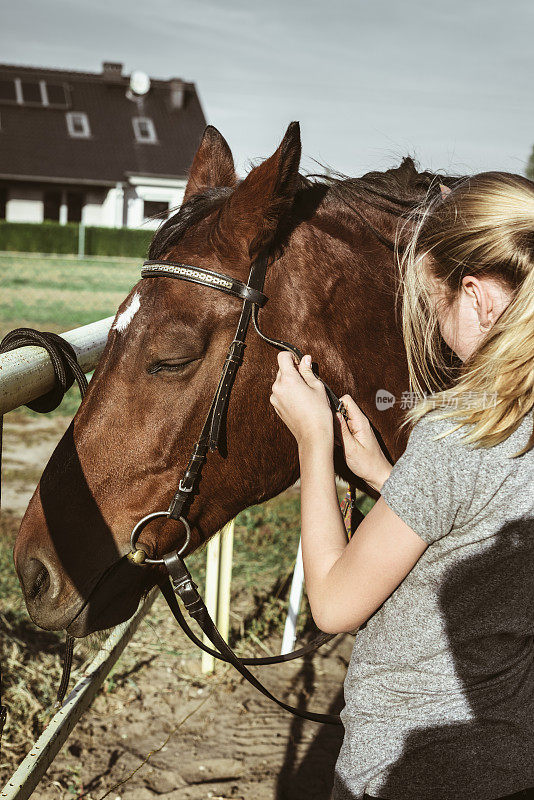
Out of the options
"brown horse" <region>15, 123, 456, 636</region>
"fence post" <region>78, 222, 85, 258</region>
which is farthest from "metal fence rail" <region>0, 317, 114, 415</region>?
"fence post" <region>78, 222, 85, 258</region>

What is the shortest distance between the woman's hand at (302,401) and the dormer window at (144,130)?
38.3 m

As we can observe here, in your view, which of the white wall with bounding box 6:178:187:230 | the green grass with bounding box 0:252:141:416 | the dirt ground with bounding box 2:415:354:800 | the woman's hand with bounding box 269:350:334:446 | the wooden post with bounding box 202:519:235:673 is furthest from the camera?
the white wall with bounding box 6:178:187:230

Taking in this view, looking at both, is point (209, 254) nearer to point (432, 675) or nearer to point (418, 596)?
point (418, 596)

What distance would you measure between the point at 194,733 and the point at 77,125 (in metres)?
38.9

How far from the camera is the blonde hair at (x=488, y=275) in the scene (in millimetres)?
1422

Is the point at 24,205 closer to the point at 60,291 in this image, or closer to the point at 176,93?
the point at 176,93

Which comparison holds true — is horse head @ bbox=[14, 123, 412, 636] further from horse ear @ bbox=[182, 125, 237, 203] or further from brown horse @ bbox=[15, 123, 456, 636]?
horse ear @ bbox=[182, 125, 237, 203]

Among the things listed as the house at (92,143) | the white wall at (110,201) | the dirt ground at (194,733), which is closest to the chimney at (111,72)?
the house at (92,143)

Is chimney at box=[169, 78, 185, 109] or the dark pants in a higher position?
the dark pants

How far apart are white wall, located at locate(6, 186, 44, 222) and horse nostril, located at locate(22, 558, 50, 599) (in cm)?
3640

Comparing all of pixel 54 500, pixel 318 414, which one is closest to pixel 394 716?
pixel 318 414

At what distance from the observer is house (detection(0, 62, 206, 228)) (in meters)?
34.8

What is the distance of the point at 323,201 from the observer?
6.82 feet

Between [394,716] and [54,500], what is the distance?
96 centimetres
